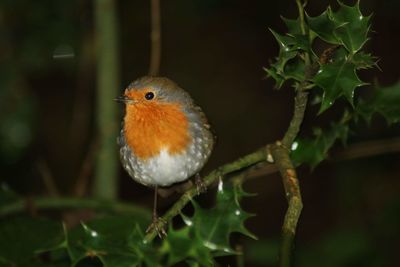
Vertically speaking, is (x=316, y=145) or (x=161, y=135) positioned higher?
(x=316, y=145)

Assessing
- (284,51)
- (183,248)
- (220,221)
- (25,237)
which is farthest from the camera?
(25,237)

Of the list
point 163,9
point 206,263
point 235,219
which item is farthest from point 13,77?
point 206,263

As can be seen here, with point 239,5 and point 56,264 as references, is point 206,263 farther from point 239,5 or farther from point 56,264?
point 239,5

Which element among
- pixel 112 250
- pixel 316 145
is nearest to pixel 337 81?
pixel 316 145

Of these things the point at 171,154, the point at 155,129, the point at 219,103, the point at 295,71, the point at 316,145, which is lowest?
the point at 219,103

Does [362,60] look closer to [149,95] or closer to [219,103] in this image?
[149,95]
